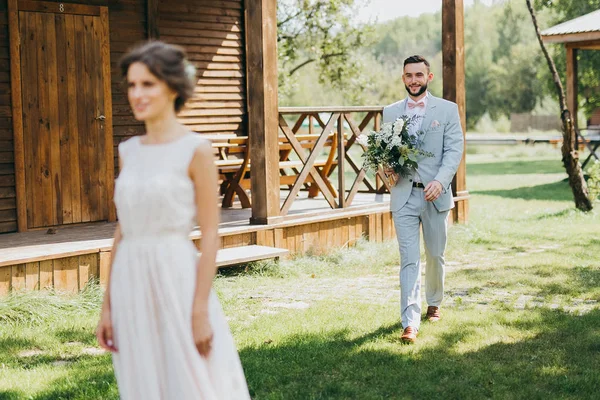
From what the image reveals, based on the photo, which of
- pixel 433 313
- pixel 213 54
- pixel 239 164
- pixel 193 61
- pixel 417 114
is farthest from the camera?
pixel 213 54

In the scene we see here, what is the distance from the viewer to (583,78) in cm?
3462

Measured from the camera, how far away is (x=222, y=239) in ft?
31.7

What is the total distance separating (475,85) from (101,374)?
8075cm

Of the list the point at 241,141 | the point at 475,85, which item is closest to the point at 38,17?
the point at 241,141

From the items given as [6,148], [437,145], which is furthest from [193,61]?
[437,145]

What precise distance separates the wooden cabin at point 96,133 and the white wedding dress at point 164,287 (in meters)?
5.24

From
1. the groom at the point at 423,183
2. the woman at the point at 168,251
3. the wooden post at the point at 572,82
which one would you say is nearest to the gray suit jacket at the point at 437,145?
the groom at the point at 423,183

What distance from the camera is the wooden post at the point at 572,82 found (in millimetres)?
19734

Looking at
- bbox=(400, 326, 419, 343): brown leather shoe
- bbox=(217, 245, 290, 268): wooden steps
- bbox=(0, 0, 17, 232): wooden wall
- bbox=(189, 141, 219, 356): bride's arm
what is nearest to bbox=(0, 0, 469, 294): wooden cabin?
bbox=(0, 0, 17, 232): wooden wall

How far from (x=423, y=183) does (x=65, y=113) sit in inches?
200

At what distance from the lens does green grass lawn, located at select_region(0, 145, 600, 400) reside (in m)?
5.52

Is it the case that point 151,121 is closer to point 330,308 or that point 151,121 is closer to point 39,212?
point 330,308

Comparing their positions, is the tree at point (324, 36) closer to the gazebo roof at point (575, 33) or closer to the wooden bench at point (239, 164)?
the gazebo roof at point (575, 33)

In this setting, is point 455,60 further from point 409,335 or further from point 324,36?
point 324,36
